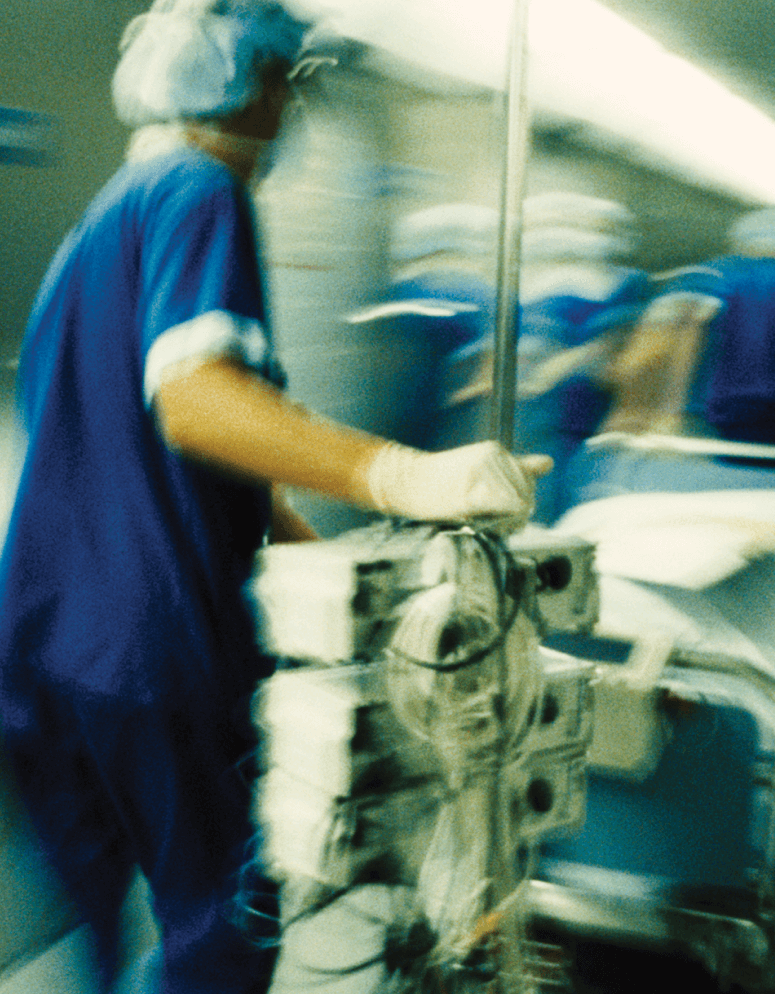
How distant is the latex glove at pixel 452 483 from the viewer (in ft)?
3.23

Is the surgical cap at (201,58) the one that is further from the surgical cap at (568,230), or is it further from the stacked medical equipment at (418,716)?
the surgical cap at (568,230)

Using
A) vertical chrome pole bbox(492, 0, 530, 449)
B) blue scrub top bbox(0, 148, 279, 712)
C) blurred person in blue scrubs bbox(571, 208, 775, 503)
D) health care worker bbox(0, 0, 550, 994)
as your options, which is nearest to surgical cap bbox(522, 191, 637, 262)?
blurred person in blue scrubs bbox(571, 208, 775, 503)

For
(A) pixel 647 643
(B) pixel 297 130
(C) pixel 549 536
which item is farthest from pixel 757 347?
(B) pixel 297 130

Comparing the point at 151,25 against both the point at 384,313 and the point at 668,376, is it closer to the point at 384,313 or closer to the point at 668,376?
the point at 384,313

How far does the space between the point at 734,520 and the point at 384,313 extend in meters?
0.87

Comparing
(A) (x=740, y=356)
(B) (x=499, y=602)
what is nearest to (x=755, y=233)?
(A) (x=740, y=356)

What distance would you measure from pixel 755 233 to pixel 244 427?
1573 mm

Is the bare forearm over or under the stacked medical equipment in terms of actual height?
over

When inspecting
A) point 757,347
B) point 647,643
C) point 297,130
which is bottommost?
point 647,643

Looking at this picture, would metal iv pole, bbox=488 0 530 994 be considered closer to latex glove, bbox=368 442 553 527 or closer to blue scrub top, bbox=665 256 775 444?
latex glove, bbox=368 442 553 527

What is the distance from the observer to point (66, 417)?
1.08 m

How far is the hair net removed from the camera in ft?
6.83

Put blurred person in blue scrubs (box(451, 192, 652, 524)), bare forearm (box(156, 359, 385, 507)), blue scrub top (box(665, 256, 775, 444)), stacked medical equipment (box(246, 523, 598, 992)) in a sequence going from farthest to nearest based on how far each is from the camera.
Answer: blurred person in blue scrubs (box(451, 192, 652, 524))
blue scrub top (box(665, 256, 775, 444))
stacked medical equipment (box(246, 523, 598, 992))
bare forearm (box(156, 359, 385, 507))

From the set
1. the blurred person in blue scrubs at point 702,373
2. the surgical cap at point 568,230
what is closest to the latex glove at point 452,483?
the blurred person in blue scrubs at point 702,373
